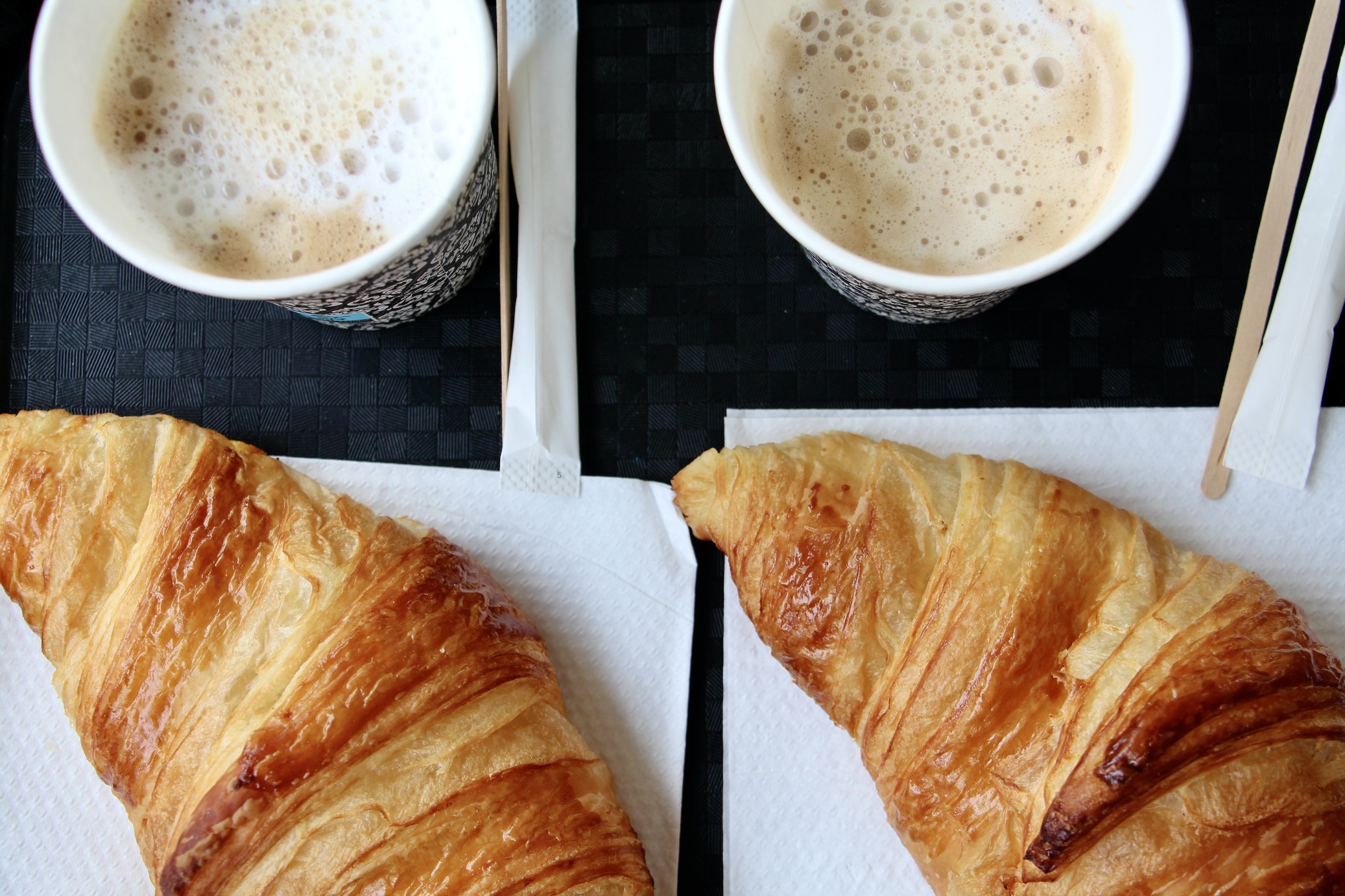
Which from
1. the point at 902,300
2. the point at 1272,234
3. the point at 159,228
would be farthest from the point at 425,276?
the point at 1272,234

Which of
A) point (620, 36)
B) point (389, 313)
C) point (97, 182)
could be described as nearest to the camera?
point (97, 182)

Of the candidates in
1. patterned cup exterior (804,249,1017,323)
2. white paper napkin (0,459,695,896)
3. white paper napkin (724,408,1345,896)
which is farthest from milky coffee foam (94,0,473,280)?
white paper napkin (724,408,1345,896)

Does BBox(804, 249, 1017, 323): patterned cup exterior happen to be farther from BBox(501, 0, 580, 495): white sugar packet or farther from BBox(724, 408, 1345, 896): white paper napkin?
BBox(501, 0, 580, 495): white sugar packet

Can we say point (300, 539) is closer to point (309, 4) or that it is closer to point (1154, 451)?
point (309, 4)

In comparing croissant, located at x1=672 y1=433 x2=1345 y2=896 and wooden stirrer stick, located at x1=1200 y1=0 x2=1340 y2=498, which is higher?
wooden stirrer stick, located at x1=1200 y1=0 x2=1340 y2=498

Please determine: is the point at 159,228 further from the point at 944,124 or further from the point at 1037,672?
the point at 1037,672

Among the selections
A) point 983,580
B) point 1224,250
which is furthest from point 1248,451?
point 983,580
